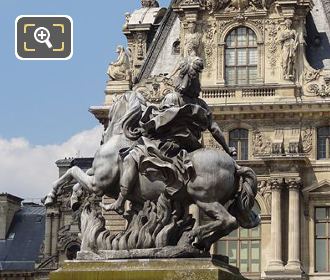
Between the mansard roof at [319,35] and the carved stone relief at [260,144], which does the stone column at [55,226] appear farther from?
the mansard roof at [319,35]

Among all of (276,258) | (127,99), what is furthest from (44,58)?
(276,258)

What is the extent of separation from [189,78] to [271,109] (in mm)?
42950

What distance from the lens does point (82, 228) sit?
14.7 metres

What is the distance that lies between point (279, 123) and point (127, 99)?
141 ft

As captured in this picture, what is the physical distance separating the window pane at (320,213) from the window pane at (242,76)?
6659 millimetres

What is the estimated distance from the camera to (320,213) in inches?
2242

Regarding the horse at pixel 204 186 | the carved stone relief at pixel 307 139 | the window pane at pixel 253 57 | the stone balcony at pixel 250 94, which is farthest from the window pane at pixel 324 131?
the horse at pixel 204 186

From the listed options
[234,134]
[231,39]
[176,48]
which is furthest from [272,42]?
[176,48]

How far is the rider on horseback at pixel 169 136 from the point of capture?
14125 millimetres

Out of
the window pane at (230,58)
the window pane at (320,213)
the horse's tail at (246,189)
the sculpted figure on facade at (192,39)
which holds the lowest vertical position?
the horse's tail at (246,189)

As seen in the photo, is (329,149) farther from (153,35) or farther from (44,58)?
(44,58)

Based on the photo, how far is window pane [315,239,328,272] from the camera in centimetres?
5662

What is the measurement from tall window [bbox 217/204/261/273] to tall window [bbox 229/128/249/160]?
8.15 ft

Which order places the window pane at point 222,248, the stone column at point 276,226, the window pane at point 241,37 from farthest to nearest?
the window pane at point 241,37 < the window pane at point 222,248 < the stone column at point 276,226
